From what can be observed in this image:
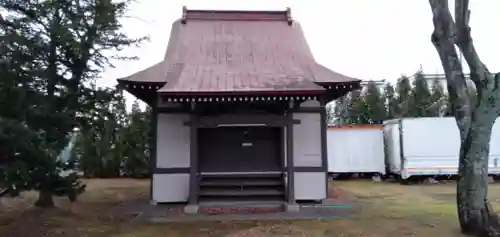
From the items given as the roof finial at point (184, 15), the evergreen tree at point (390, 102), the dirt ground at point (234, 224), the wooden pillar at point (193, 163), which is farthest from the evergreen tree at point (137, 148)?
the evergreen tree at point (390, 102)

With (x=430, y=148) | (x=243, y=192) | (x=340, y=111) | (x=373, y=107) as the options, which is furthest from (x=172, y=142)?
(x=340, y=111)

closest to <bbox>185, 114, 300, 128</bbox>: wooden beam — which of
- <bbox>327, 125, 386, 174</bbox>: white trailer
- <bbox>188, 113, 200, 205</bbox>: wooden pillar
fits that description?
<bbox>188, 113, 200, 205</bbox>: wooden pillar

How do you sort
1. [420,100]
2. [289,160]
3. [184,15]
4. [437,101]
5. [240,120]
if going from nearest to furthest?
[240,120] < [289,160] < [184,15] < [437,101] < [420,100]

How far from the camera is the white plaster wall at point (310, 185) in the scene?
377 inches

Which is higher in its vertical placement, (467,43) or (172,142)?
(467,43)

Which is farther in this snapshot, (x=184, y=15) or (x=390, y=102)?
(x=390, y=102)

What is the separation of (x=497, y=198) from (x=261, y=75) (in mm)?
6411

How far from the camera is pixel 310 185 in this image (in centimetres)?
959

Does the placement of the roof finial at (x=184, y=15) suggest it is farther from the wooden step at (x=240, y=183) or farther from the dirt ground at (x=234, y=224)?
the dirt ground at (x=234, y=224)

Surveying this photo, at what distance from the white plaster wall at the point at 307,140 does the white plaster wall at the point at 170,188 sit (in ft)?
8.29

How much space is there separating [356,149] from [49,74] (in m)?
10.7

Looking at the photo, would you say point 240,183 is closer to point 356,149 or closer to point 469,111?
point 469,111

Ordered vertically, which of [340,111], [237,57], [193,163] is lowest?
[193,163]

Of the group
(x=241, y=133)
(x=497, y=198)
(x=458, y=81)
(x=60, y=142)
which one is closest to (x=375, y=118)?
(x=497, y=198)
